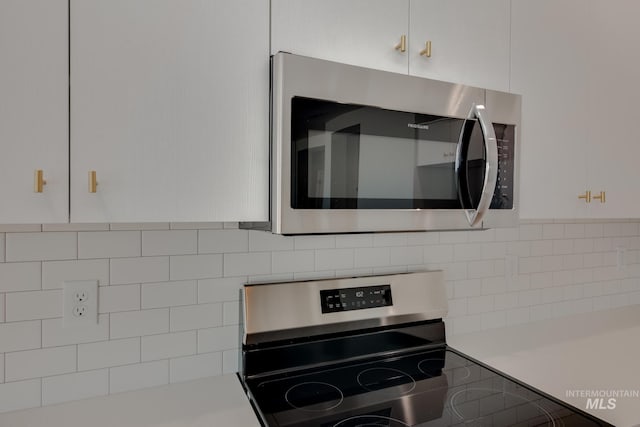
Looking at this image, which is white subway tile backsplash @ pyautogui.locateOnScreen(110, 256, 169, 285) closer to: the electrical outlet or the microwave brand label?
the electrical outlet

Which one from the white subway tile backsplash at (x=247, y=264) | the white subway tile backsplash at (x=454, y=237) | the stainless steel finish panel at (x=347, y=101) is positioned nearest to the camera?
the stainless steel finish panel at (x=347, y=101)

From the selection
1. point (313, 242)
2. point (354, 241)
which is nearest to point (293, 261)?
point (313, 242)

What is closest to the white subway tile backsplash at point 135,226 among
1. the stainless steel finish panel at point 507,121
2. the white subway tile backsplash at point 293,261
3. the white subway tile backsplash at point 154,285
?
the white subway tile backsplash at point 154,285

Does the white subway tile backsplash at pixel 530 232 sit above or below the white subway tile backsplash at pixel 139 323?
above

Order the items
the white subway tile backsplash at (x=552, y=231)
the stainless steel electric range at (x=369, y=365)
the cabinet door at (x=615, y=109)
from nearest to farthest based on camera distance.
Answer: the stainless steel electric range at (x=369, y=365) < the cabinet door at (x=615, y=109) < the white subway tile backsplash at (x=552, y=231)

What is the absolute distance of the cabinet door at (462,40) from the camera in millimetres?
1104

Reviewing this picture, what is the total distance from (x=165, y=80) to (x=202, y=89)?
0.07 m

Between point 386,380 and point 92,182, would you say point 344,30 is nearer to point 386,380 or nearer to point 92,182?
point 92,182

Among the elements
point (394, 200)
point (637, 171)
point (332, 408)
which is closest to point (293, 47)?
point (394, 200)

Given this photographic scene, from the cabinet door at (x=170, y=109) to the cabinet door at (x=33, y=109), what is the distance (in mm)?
22

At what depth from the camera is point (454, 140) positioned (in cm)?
109

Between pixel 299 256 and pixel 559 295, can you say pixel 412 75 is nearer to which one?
pixel 299 256

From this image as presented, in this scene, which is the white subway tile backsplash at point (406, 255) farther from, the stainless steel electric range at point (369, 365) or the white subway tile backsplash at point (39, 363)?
the white subway tile backsplash at point (39, 363)

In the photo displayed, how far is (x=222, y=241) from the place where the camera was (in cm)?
119
